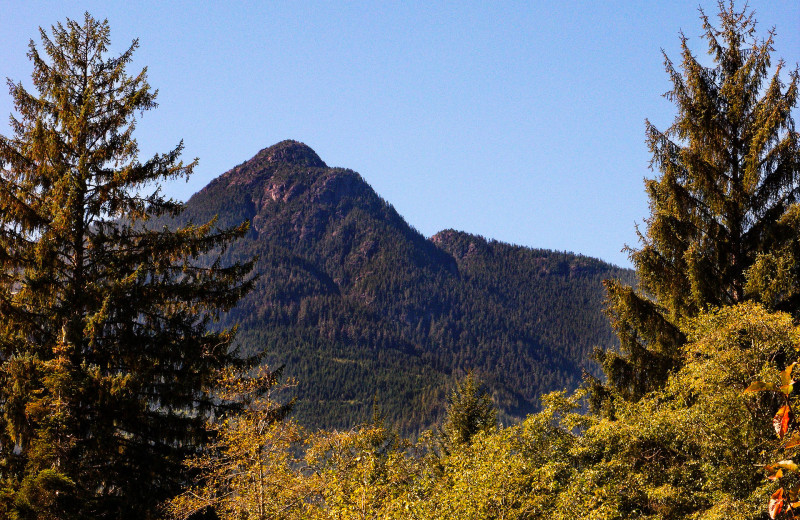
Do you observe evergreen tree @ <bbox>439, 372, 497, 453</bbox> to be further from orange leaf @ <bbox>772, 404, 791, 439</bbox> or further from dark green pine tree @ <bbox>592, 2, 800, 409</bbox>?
orange leaf @ <bbox>772, 404, 791, 439</bbox>

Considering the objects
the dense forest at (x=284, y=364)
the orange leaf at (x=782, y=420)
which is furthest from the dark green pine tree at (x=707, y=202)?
the orange leaf at (x=782, y=420)

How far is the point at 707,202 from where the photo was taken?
14.6 m

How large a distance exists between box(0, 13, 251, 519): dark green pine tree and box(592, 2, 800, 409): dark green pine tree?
960cm

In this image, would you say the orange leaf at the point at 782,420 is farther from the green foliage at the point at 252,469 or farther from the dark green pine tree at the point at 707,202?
the dark green pine tree at the point at 707,202

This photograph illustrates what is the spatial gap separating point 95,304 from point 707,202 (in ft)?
45.1

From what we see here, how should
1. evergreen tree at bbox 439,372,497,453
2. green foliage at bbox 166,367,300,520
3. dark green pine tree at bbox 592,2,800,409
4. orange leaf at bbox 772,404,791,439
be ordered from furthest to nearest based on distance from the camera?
evergreen tree at bbox 439,372,497,453, dark green pine tree at bbox 592,2,800,409, green foliage at bbox 166,367,300,520, orange leaf at bbox 772,404,791,439

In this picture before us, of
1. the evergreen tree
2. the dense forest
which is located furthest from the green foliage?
the evergreen tree

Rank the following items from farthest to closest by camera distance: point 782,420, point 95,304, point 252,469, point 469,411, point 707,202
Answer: point 469,411 < point 707,202 < point 95,304 < point 252,469 < point 782,420

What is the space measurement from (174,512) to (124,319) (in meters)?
3.97

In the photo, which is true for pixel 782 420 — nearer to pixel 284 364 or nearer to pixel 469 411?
pixel 284 364

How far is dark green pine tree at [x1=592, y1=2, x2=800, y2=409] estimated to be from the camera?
13961 millimetres

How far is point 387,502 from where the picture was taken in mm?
10000

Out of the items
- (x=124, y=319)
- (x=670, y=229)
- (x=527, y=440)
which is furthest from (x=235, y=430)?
(x=670, y=229)

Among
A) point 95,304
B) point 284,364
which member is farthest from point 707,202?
point 95,304
